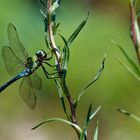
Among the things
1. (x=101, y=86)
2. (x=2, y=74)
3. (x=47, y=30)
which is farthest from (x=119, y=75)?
(x=47, y=30)

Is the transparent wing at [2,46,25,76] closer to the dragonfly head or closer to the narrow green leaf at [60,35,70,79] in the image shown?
the dragonfly head

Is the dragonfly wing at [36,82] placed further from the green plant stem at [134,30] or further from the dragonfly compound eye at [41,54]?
the green plant stem at [134,30]

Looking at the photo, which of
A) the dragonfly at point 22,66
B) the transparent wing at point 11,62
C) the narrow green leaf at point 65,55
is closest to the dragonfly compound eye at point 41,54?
the dragonfly at point 22,66

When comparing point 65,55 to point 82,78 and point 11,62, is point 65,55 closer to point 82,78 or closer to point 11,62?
point 11,62

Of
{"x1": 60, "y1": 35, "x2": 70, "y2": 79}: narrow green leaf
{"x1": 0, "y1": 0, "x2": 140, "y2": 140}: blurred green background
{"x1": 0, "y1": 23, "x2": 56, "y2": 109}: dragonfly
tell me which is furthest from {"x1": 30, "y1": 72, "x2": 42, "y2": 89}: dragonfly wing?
{"x1": 0, "y1": 0, "x2": 140, "y2": 140}: blurred green background

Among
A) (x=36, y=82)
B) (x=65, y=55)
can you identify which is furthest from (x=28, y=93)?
(x=65, y=55)

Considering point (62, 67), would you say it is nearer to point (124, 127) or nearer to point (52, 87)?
point (124, 127)

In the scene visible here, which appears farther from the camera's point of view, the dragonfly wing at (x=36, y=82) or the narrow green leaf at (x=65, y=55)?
the dragonfly wing at (x=36, y=82)
